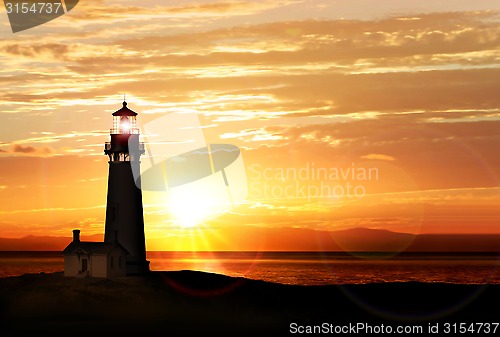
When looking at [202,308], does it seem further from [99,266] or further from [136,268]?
[99,266]

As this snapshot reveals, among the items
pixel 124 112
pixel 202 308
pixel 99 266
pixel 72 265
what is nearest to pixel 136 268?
pixel 99 266

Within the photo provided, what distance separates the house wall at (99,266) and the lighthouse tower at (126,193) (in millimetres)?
1303

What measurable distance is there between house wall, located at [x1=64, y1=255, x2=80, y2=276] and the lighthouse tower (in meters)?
2.66

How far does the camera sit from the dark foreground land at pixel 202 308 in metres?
51.7

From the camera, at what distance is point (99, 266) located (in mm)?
61656

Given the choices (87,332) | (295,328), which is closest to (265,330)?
(295,328)

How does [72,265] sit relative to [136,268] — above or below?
above

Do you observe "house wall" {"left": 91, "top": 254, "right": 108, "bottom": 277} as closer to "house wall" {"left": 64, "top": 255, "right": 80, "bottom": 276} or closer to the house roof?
the house roof

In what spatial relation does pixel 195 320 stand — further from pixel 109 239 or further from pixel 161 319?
pixel 109 239

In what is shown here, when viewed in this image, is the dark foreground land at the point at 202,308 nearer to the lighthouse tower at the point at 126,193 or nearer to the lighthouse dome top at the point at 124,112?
the lighthouse tower at the point at 126,193

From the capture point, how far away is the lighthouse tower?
61.7 metres

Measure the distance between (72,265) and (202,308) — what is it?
1056 centimetres

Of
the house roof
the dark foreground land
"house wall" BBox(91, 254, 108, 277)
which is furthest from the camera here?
"house wall" BBox(91, 254, 108, 277)

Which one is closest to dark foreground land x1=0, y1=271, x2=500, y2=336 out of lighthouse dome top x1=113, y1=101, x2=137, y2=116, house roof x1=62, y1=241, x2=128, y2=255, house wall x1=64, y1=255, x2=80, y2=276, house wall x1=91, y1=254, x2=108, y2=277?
house wall x1=64, y1=255, x2=80, y2=276
